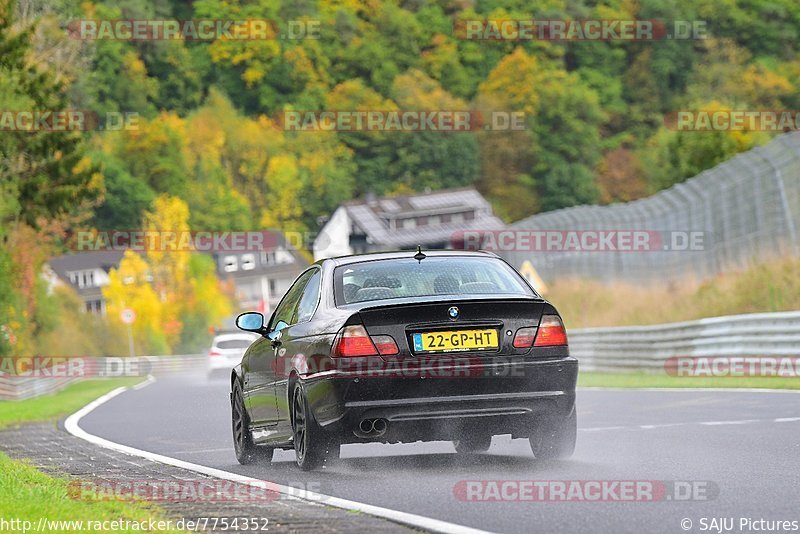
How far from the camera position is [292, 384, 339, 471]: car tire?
34.4 feet

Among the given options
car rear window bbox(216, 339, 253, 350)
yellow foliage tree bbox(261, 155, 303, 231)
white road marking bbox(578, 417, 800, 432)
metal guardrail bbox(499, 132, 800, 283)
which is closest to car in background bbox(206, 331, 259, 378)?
car rear window bbox(216, 339, 253, 350)

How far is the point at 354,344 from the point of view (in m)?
10.3

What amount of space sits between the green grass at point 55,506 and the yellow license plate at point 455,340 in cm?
210

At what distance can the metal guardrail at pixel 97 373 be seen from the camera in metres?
38.6

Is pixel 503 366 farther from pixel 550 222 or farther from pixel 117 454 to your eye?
pixel 550 222

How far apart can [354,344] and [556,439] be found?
154 cm

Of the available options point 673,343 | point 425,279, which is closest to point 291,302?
point 425,279

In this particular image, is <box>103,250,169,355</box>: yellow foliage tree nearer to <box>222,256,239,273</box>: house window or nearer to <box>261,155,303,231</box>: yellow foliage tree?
<box>261,155,303,231</box>: yellow foliage tree

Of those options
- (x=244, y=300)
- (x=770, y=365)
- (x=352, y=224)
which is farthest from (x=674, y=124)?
(x=770, y=365)

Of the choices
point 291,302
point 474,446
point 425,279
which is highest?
point 425,279

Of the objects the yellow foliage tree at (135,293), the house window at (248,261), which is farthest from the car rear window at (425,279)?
the house window at (248,261)

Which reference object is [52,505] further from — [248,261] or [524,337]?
[248,261]

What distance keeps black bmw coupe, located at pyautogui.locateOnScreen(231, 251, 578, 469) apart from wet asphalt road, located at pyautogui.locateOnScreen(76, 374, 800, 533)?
276 mm

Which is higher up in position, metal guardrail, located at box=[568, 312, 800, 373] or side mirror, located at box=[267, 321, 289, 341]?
side mirror, located at box=[267, 321, 289, 341]
